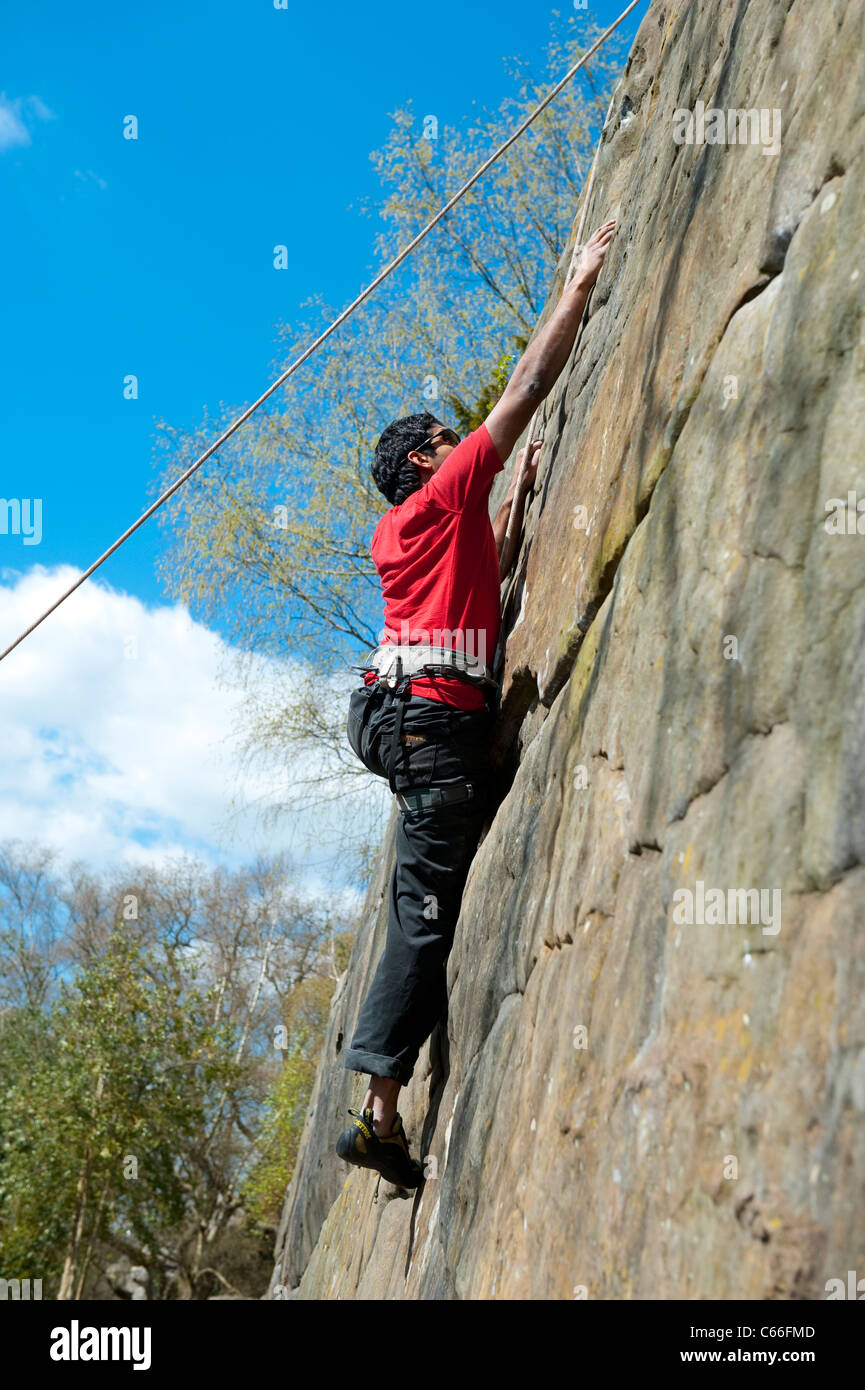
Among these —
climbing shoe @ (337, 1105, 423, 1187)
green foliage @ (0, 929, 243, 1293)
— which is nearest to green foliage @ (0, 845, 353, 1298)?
green foliage @ (0, 929, 243, 1293)

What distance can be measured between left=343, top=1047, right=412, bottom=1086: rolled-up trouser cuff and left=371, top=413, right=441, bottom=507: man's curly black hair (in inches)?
83.6

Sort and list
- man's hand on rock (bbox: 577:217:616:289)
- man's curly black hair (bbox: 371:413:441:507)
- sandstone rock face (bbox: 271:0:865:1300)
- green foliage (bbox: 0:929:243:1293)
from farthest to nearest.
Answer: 1. green foliage (bbox: 0:929:243:1293)
2. man's curly black hair (bbox: 371:413:441:507)
3. man's hand on rock (bbox: 577:217:616:289)
4. sandstone rock face (bbox: 271:0:865:1300)

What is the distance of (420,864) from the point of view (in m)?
3.77

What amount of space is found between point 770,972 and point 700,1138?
0.99 feet

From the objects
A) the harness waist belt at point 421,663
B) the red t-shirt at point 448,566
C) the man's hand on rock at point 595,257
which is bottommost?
the harness waist belt at point 421,663

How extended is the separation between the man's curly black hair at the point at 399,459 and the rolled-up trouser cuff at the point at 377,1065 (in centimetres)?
212

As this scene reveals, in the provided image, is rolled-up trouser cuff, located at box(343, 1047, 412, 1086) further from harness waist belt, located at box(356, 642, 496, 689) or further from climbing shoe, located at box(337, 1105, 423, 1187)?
harness waist belt, located at box(356, 642, 496, 689)

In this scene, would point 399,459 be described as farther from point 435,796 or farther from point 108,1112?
point 108,1112

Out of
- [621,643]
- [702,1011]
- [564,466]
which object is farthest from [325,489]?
[702,1011]

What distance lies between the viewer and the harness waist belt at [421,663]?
146 inches

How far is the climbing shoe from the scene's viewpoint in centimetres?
363

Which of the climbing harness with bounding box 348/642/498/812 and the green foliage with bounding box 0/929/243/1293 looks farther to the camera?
the green foliage with bounding box 0/929/243/1293

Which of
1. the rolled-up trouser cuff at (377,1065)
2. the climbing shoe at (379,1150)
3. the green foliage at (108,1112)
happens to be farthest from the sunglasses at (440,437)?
the green foliage at (108,1112)

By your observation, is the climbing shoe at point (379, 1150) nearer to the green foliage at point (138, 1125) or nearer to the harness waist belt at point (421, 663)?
the harness waist belt at point (421, 663)
